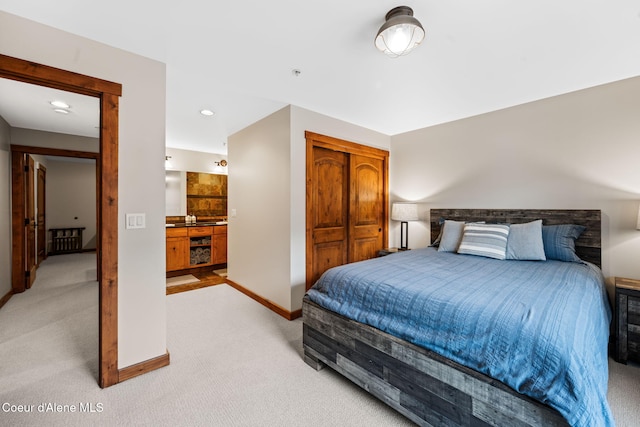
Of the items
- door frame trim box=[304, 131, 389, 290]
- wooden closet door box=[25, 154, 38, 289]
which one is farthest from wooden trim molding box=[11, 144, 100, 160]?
door frame trim box=[304, 131, 389, 290]

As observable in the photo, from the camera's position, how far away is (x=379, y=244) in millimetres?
4363

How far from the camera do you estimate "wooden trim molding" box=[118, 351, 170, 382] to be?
1.99 m

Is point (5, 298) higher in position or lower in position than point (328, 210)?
lower

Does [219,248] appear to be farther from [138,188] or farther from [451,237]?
[451,237]

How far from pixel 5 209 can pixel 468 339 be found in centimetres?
507

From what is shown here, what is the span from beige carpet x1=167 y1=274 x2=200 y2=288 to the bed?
3.08m

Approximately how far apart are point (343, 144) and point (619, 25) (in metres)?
2.52

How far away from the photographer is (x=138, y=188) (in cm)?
204

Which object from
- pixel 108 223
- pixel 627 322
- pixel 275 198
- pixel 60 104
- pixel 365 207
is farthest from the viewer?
pixel 365 207

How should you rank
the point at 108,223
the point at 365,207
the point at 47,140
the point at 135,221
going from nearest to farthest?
the point at 108,223, the point at 135,221, the point at 47,140, the point at 365,207

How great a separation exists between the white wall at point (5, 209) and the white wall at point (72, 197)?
2096 millimetres

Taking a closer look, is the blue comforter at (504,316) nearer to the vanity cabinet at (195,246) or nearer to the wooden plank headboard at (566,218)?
the wooden plank headboard at (566,218)

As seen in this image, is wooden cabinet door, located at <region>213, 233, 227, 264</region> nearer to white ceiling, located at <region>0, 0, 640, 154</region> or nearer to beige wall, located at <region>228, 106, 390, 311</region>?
beige wall, located at <region>228, 106, 390, 311</region>

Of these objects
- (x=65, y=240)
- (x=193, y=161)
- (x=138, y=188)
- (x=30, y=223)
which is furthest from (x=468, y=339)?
(x=65, y=240)
